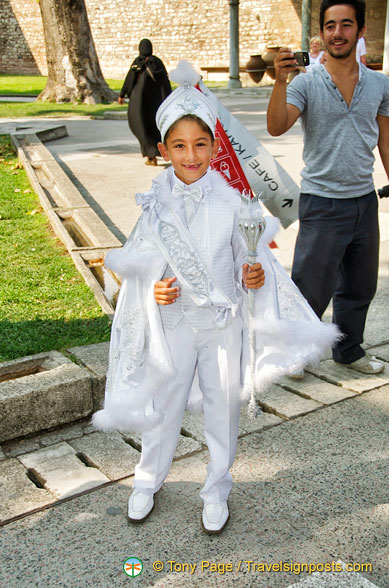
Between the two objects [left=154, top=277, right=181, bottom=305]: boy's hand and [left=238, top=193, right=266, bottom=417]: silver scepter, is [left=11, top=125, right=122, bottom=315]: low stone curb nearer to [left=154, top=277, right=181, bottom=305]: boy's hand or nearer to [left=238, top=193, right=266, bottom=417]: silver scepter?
[left=154, top=277, right=181, bottom=305]: boy's hand

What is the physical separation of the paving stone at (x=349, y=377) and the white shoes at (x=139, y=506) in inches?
58.0

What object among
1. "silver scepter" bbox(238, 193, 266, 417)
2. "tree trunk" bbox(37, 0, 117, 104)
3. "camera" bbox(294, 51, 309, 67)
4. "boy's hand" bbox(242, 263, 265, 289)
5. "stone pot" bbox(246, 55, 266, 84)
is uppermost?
"camera" bbox(294, 51, 309, 67)

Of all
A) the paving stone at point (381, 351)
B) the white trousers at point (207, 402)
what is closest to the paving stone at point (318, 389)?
the paving stone at point (381, 351)

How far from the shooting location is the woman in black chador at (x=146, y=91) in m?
9.44

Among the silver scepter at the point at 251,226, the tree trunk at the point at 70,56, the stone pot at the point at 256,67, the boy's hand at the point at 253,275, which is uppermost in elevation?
the silver scepter at the point at 251,226

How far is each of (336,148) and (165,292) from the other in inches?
62.8

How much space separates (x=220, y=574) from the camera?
2207 mm

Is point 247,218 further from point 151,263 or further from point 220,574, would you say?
point 220,574

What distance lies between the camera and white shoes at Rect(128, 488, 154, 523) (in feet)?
8.05

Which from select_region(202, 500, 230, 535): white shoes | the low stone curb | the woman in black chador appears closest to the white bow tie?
select_region(202, 500, 230, 535): white shoes

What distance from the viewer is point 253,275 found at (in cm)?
221

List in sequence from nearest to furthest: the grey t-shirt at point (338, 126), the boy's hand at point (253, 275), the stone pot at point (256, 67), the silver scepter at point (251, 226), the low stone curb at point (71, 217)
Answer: the silver scepter at point (251, 226)
the boy's hand at point (253, 275)
the grey t-shirt at point (338, 126)
the low stone curb at point (71, 217)
the stone pot at point (256, 67)

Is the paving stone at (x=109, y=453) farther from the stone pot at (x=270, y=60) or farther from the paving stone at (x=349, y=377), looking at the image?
the stone pot at (x=270, y=60)

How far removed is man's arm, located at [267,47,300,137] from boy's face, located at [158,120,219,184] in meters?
0.89
